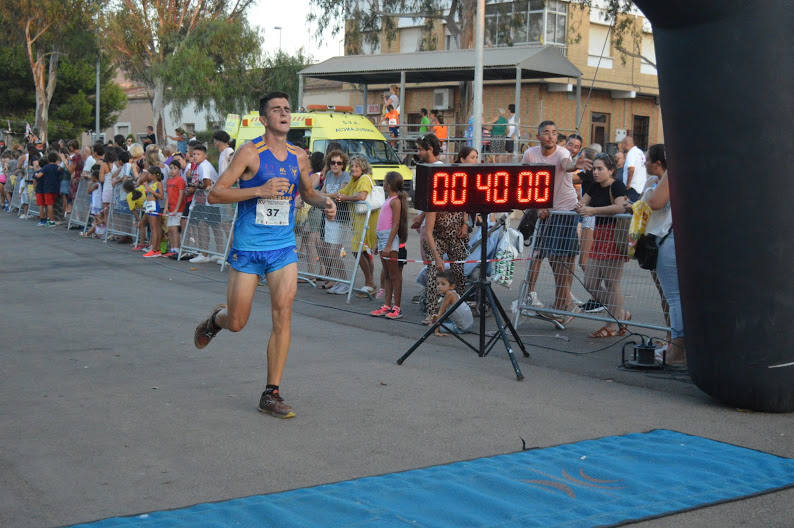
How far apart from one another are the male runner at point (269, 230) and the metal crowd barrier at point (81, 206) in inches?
582

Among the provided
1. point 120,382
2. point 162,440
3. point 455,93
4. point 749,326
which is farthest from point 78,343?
point 455,93

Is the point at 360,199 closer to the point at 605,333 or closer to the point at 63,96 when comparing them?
the point at 605,333

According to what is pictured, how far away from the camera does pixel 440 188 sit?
7.71m

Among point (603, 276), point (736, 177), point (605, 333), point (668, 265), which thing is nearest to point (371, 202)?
point (605, 333)

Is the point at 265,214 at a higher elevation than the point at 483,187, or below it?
below

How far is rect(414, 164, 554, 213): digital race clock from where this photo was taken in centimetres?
768

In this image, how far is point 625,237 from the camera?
29.2 feet

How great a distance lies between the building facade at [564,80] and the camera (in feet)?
129

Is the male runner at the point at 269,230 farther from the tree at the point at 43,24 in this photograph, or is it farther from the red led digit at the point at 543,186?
the tree at the point at 43,24

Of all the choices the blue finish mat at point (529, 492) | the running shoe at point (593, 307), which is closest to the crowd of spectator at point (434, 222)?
the running shoe at point (593, 307)

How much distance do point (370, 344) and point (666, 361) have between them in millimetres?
2714

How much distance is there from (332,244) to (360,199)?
0.92 metres

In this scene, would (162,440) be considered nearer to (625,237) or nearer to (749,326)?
(749,326)

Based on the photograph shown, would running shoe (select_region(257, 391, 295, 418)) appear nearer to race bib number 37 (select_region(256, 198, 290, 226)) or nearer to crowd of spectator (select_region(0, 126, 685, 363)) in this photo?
race bib number 37 (select_region(256, 198, 290, 226))
